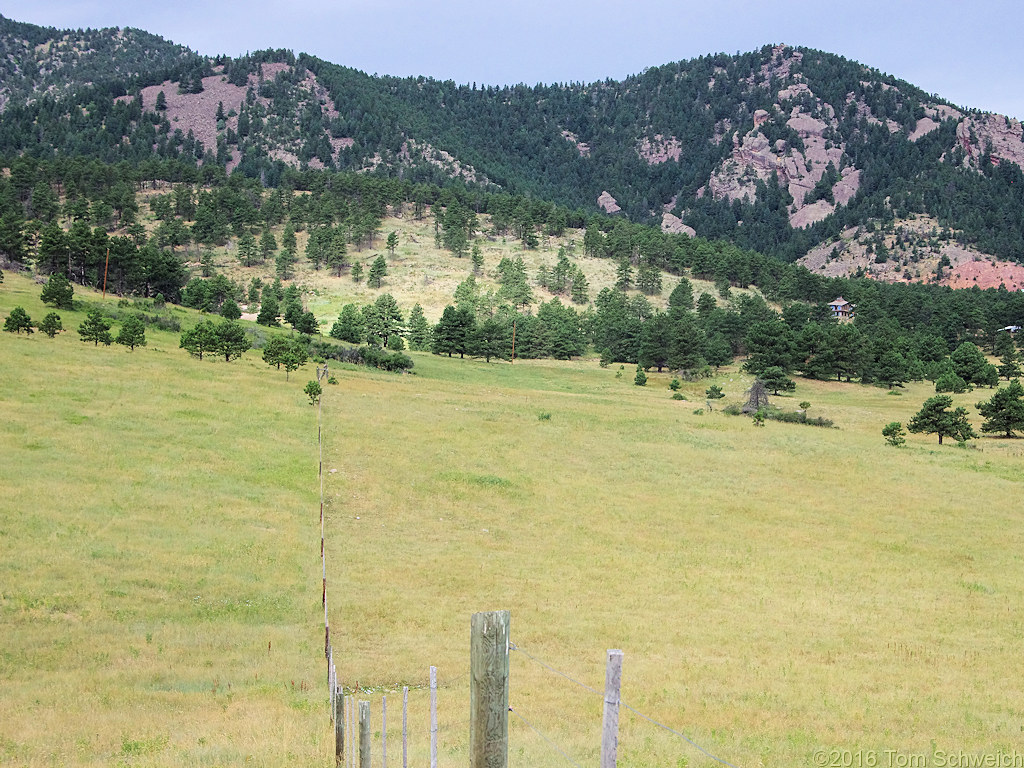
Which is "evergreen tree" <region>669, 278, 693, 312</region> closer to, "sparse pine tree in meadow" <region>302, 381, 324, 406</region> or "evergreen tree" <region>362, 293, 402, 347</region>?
"evergreen tree" <region>362, 293, 402, 347</region>

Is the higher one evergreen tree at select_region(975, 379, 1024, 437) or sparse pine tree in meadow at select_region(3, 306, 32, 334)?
sparse pine tree in meadow at select_region(3, 306, 32, 334)

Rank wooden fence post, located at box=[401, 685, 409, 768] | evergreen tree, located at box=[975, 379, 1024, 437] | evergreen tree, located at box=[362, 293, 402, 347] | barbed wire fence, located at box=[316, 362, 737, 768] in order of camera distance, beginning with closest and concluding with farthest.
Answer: barbed wire fence, located at box=[316, 362, 737, 768], wooden fence post, located at box=[401, 685, 409, 768], evergreen tree, located at box=[975, 379, 1024, 437], evergreen tree, located at box=[362, 293, 402, 347]

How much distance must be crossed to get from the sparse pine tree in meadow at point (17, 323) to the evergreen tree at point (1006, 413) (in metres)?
84.0

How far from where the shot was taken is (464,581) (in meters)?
23.9

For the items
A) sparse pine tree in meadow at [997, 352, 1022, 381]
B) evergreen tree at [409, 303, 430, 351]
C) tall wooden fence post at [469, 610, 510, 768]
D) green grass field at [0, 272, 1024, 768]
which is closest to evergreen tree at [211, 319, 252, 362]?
green grass field at [0, 272, 1024, 768]

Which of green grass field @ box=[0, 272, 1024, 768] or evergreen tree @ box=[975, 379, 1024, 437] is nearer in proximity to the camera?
green grass field @ box=[0, 272, 1024, 768]

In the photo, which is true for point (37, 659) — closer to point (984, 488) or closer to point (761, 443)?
point (984, 488)

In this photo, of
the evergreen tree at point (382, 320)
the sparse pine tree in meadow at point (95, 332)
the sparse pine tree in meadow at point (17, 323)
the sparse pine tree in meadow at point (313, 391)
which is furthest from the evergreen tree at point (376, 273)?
the sparse pine tree in meadow at point (313, 391)

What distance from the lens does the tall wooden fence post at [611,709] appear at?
5.45m

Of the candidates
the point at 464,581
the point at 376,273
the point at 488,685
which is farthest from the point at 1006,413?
the point at 376,273

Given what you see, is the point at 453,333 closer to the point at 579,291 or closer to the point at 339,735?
the point at 579,291

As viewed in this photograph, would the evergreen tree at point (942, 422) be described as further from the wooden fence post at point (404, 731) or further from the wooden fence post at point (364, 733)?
the wooden fence post at point (364, 733)

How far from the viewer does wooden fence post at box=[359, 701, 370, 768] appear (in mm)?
7531

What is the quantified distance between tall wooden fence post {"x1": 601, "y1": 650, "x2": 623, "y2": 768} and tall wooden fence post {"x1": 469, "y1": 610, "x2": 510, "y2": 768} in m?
0.80
